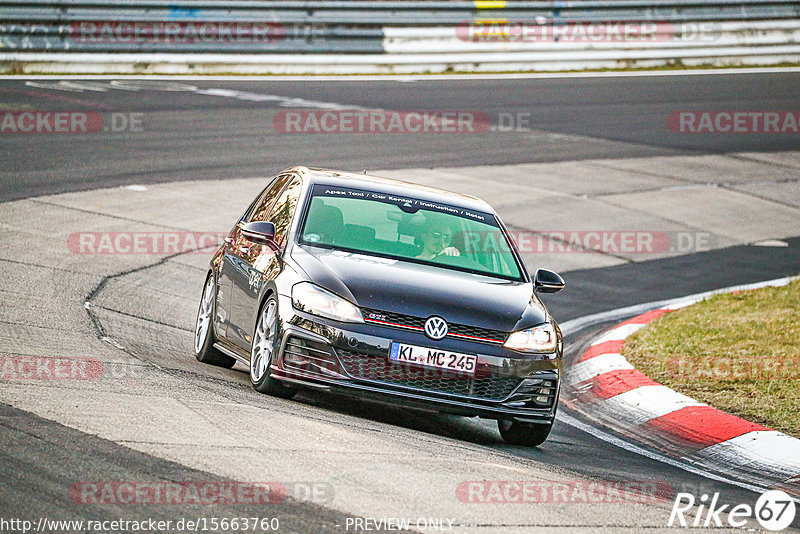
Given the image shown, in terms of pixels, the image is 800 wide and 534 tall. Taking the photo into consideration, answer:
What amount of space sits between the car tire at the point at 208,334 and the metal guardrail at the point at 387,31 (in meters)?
17.3

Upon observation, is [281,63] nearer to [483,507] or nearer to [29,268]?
[29,268]

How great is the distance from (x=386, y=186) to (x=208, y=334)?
5.66 ft

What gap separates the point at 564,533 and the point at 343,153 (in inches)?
567

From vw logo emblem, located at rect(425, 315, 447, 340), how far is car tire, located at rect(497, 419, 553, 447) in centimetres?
84

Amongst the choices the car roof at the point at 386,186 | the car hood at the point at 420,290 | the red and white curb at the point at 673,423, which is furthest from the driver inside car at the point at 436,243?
the red and white curb at the point at 673,423

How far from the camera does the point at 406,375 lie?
23.6 ft

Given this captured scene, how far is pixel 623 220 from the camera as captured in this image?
1631 cm

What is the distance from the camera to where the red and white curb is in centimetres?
750

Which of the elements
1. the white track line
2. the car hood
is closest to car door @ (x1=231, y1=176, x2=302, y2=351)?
the car hood

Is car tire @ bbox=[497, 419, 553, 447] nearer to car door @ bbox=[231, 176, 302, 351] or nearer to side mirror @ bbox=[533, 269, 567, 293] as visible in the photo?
A: side mirror @ bbox=[533, 269, 567, 293]

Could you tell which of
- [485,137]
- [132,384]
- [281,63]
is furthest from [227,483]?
[281,63]

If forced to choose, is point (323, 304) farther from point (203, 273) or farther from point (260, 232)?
point (203, 273)

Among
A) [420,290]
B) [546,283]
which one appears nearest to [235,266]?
[420,290]

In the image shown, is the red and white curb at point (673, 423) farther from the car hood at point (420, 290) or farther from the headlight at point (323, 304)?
the headlight at point (323, 304)
